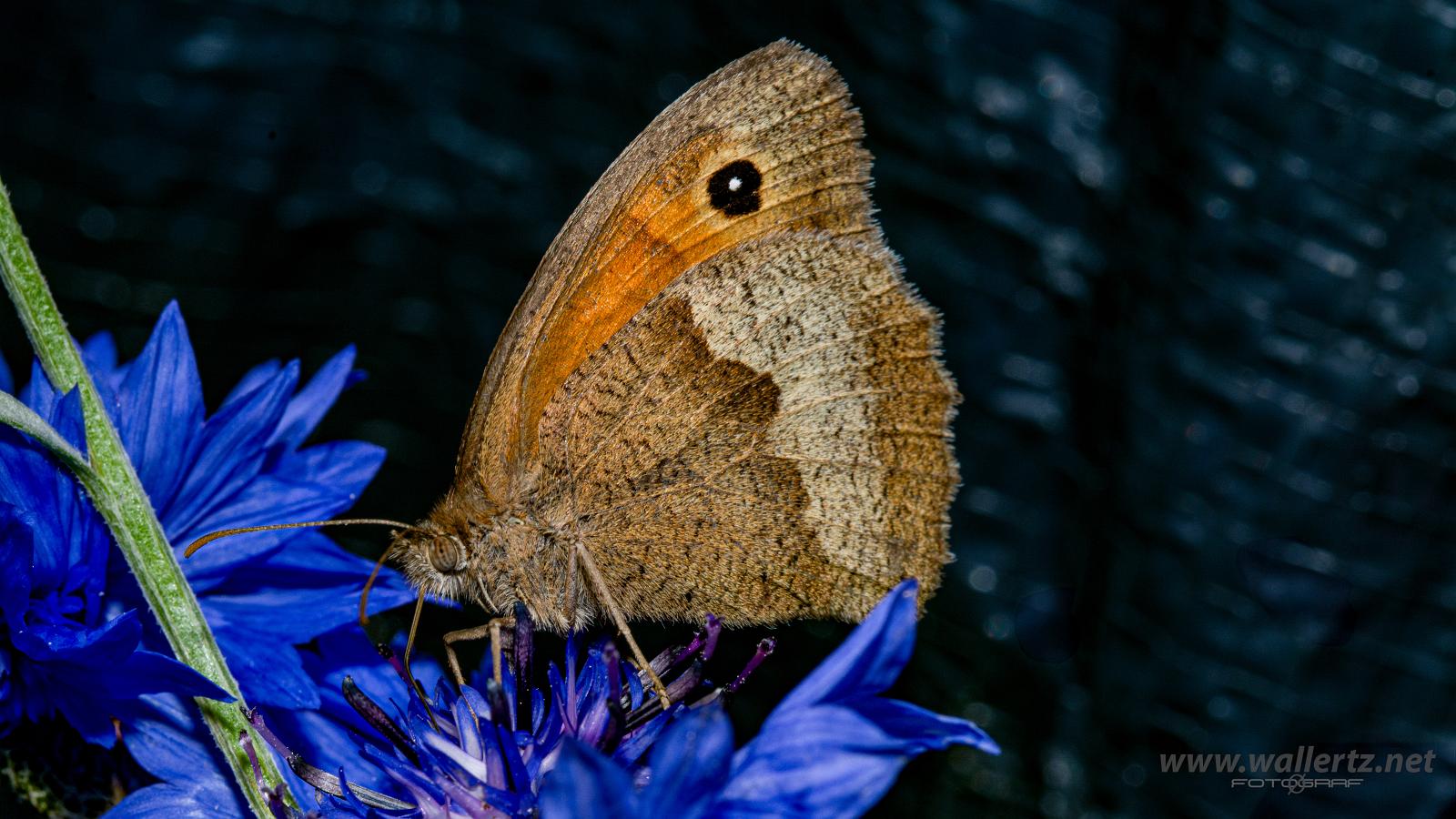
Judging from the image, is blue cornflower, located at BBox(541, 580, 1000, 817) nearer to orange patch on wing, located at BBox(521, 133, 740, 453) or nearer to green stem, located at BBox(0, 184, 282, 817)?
green stem, located at BBox(0, 184, 282, 817)

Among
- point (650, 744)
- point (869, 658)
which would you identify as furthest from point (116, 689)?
point (869, 658)

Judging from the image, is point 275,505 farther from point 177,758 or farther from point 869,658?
point 869,658

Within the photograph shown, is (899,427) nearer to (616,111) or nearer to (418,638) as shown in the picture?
(418,638)

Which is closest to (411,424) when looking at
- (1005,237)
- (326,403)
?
(1005,237)

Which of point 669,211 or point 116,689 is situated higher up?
point 669,211

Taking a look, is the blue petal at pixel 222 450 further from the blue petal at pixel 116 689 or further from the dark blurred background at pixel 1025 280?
the dark blurred background at pixel 1025 280

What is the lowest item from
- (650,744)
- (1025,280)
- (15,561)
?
(1025,280)
